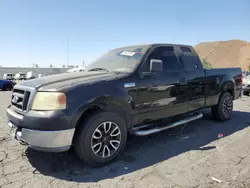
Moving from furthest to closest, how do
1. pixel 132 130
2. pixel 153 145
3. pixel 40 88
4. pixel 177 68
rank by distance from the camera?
pixel 177 68 < pixel 153 145 < pixel 132 130 < pixel 40 88

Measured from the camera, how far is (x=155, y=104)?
383 centimetres

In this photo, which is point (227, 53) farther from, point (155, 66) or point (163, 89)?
point (155, 66)

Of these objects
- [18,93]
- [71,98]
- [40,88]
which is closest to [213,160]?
[71,98]

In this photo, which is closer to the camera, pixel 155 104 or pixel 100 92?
pixel 100 92

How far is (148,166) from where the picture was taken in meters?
3.20

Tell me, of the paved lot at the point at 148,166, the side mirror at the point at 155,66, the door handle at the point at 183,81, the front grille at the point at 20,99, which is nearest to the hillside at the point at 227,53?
the door handle at the point at 183,81

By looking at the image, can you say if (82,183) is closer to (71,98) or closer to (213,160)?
(71,98)

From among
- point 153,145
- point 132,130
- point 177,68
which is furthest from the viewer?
point 177,68

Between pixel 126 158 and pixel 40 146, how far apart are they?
1.38 m

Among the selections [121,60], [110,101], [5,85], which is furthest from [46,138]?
[5,85]

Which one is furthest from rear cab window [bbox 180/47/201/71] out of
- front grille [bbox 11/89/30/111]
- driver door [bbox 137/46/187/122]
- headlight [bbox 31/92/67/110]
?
front grille [bbox 11/89/30/111]

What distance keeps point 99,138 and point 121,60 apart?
5.43 feet

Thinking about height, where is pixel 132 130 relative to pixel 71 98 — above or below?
below

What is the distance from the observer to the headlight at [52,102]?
2785 mm
